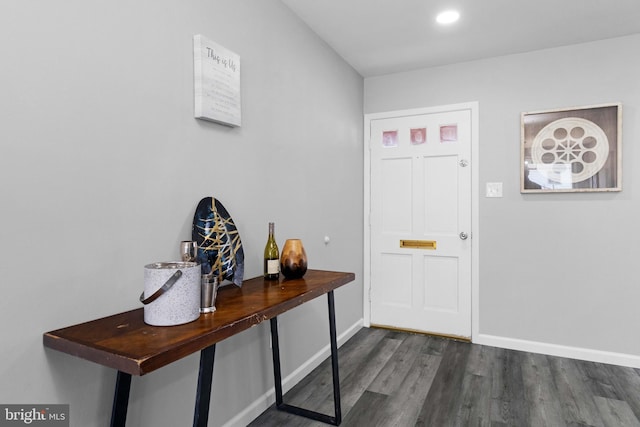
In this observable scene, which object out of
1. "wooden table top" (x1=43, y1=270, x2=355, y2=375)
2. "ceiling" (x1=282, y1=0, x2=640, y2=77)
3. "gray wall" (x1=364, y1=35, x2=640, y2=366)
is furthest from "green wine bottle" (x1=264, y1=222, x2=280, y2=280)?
"gray wall" (x1=364, y1=35, x2=640, y2=366)

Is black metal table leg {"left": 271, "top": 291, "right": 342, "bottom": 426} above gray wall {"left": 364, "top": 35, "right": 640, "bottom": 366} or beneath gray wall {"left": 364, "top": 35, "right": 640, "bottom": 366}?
beneath

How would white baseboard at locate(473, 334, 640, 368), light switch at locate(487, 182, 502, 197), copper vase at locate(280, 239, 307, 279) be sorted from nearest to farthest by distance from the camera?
copper vase at locate(280, 239, 307, 279) → white baseboard at locate(473, 334, 640, 368) → light switch at locate(487, 182, 502, 197)

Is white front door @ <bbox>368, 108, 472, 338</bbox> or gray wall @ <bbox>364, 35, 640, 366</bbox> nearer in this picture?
gray wall @ <bbox>364, 35, 640, 366</bbox>

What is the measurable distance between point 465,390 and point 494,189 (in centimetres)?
160

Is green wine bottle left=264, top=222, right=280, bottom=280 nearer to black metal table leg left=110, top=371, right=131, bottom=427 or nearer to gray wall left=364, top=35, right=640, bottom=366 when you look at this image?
black metal table leg left=110, top=371, right=131, bottom=427

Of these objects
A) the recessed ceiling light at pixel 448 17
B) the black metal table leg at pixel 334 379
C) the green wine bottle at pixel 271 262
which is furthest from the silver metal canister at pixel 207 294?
the recessed ceiling light at pixel 448 17

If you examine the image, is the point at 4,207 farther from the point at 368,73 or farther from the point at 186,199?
the point at 368,73

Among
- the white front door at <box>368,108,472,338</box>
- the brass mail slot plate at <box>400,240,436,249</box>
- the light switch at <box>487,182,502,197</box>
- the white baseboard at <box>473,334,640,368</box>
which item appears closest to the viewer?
the white baseboard at <box>473,334,640,368</box>

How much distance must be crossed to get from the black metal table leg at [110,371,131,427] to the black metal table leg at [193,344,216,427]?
26 centimetres

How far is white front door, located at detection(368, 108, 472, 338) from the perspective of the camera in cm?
322

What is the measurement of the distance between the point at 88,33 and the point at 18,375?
3.49ft

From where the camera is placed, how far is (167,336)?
3.39 feet

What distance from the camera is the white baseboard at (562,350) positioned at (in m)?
2.72

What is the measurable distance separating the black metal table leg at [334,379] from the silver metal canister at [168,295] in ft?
2.98
